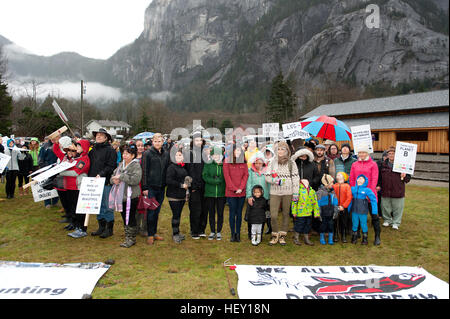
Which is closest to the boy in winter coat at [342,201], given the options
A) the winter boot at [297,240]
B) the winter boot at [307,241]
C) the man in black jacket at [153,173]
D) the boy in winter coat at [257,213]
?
the winter boot at [307,241]

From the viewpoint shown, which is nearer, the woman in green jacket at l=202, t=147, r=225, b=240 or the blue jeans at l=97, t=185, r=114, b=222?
the woman in green jacket at l=202, t=147, r=225, b=240

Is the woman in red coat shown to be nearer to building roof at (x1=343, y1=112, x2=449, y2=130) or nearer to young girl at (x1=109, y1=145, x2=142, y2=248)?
young girl at (x1=109, y1=145, x2=142, y2=248)

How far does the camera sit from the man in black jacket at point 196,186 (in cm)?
612

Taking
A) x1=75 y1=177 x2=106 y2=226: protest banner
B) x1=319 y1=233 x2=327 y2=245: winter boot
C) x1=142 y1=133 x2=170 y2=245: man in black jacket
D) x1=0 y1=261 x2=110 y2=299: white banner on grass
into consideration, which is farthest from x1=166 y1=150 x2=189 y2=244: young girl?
x1=319 y1=233 x2=327 y2=245: winter boot

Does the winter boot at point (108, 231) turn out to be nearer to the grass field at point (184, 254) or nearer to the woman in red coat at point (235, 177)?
the grass field at point (184, 254)

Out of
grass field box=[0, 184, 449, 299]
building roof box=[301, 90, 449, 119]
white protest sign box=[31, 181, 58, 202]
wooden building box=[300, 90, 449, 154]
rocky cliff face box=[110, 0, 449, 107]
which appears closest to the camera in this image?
grass field box=[0, 184, 449, 299]

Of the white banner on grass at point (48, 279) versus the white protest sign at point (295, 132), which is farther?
the white protest sign at point (295, 132)

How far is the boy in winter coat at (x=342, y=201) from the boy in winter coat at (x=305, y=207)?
59cm

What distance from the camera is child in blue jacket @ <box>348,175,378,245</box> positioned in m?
6.00

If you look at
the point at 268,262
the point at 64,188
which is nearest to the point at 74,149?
the point at 64,188

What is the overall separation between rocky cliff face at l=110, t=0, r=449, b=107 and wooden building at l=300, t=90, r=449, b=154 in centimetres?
430

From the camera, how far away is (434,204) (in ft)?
32.9

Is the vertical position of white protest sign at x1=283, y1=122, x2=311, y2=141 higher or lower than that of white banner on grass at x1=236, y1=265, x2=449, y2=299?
higher

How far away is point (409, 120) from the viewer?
21.4m
